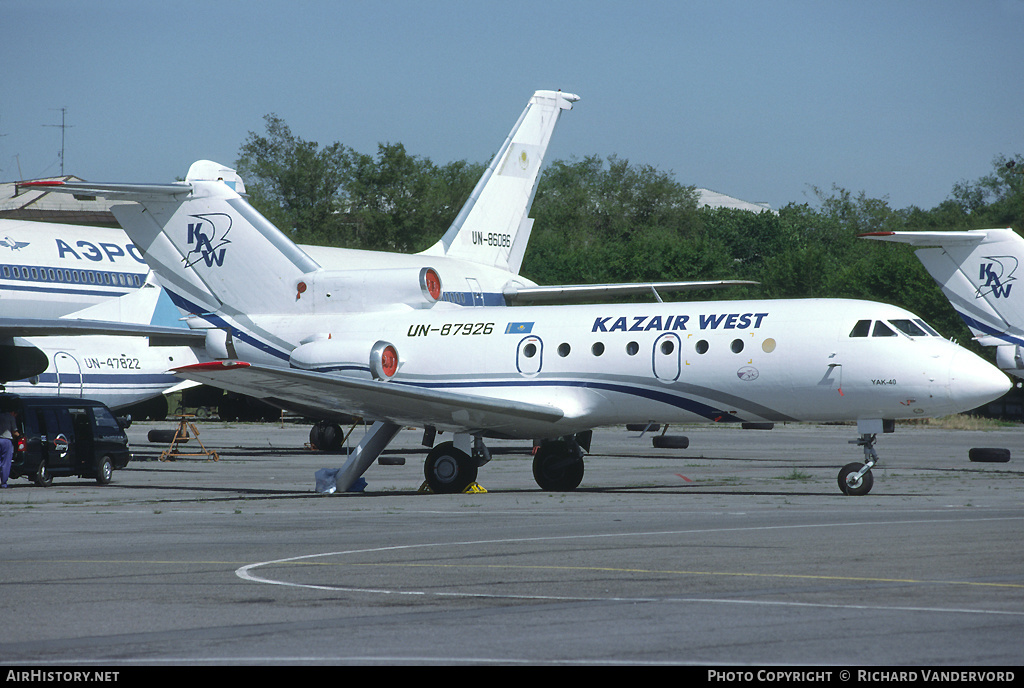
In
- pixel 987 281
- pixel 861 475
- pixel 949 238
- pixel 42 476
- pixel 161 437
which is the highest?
pixel 949 238

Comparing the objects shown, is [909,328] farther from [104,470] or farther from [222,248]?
[104,470]

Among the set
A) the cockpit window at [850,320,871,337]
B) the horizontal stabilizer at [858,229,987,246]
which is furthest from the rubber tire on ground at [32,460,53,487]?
the horizontal stabilizer at [858,229,987,246]

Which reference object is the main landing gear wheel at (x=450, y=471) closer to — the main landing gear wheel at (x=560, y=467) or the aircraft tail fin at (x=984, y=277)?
the main landing gear wheel at (x=560, y=467)

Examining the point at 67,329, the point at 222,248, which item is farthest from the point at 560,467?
the point at 67,329

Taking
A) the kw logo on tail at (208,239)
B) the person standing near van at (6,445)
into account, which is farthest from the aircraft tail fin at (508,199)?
the person standing near van at (6,445)

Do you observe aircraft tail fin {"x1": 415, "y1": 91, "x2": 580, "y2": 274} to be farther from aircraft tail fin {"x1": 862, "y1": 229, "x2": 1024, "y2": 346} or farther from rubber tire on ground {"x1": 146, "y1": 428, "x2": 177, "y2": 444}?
aircraft tail fin {"x1": 862, "y1": 229, "x2": 1024, "y2": 346}

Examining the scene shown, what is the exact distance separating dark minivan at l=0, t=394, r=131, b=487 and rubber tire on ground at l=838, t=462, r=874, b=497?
15.2 m

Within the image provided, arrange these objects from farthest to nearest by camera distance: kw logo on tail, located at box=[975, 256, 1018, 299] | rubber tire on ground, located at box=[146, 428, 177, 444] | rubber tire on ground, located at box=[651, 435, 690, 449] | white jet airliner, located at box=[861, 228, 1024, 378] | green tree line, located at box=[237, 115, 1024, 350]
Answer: green tree line, located at box=[237, 115, 1024, 350] < rubber tire on ground, located at box=[146, 428, 177, 444] < rubber tire on ground, located at box=[651, 435, 690, 449] < kw logo on tail, located at box=[975, 256, 1018, 299] < white jet airliner, located at box=[861, 228, 1024, 378]

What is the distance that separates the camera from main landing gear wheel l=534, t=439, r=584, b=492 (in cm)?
2278

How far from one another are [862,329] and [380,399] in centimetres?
840

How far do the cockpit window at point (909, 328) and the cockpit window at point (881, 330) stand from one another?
0.13 meters

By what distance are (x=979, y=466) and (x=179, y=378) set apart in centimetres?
2305

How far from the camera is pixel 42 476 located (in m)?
25.1

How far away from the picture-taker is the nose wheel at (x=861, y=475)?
20.0 metres
